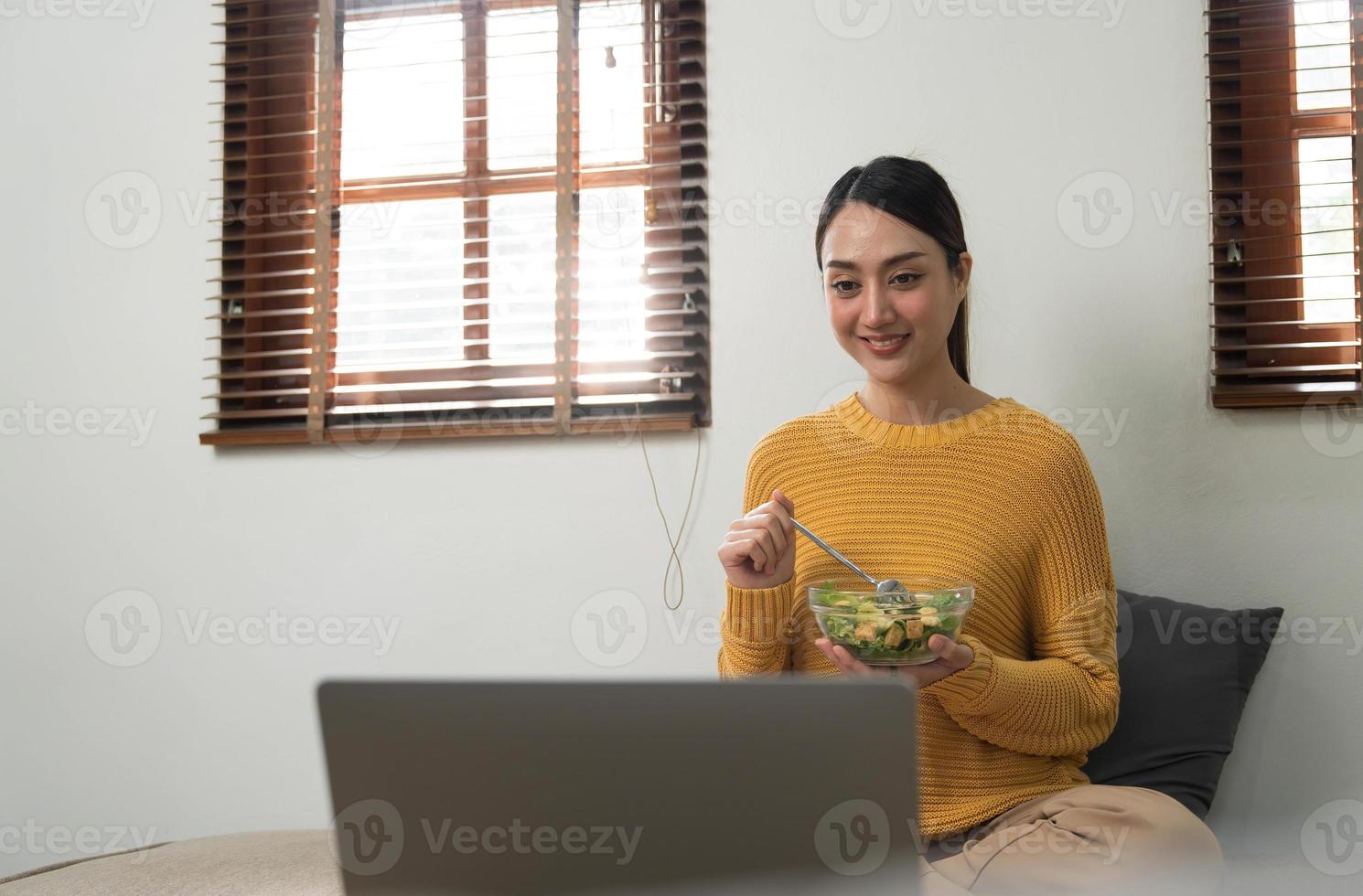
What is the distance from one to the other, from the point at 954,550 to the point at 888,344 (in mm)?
310

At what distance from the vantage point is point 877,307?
5.02 feet

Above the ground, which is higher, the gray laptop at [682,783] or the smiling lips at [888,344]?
the smiling lips at [888,344]

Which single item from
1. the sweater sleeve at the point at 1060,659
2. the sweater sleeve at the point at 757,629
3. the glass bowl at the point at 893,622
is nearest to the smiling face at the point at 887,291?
the sweater sleeve at the point at 1060,659

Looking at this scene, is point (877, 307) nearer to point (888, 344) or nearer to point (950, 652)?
point (888, 344)

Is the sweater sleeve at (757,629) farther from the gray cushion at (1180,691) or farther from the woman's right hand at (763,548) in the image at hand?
the gray cushion at (1180,691)

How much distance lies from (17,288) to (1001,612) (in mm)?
2218

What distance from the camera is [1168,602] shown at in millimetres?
1761

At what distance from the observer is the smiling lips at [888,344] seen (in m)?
1.55

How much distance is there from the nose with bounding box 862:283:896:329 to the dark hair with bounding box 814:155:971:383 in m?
0.11

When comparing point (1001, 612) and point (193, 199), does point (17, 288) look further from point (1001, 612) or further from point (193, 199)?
A: point (1001, 612)

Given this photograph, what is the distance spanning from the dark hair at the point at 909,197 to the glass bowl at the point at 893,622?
59 centimetres

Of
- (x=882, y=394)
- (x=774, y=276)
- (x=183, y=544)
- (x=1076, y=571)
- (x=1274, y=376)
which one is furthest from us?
(x=183, y=544)

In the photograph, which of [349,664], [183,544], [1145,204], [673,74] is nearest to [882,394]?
[1145,204]

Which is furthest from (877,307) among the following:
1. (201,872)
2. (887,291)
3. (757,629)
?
(201,872)
